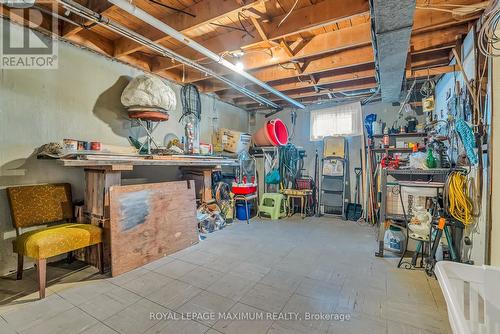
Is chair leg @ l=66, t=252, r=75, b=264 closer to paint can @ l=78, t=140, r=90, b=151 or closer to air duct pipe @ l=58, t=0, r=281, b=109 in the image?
paint can @ l=78, t=140, r=90, b=151

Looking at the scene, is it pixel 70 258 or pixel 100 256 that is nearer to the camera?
pixel 100 256

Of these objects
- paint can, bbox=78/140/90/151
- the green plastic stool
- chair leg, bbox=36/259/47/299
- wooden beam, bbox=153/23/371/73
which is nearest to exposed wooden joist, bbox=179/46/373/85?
wooden beam, bbox=153/23/371/73

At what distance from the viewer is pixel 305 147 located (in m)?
6.10

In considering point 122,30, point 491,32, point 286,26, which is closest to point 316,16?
point 286,26

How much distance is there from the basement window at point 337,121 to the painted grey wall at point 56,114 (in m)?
3.95

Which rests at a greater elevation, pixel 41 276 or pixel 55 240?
pixel 55 240

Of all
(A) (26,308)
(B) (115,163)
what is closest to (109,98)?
(B) (115,163)

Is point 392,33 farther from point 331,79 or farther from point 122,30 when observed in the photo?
point 122,30

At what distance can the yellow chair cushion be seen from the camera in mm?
2059

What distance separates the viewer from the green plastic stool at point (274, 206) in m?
5.13
